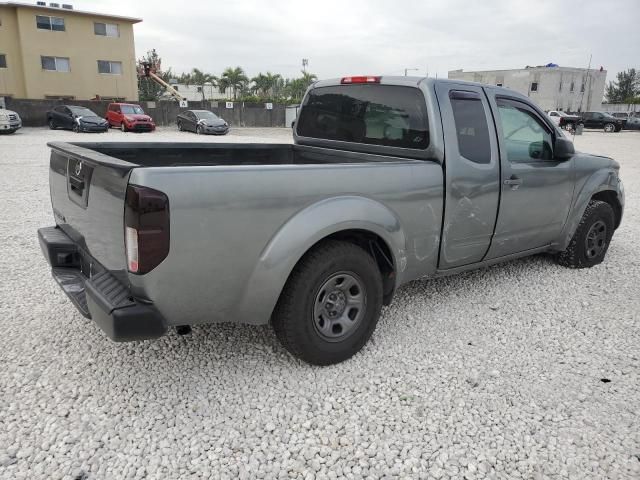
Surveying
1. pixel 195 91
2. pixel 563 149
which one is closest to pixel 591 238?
pixel 563 149

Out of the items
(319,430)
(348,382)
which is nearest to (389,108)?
(348,382)

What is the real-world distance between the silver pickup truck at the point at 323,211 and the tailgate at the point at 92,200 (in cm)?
2

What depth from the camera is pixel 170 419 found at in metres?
2.65

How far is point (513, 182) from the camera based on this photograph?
4031mm

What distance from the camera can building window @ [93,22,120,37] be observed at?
35750 millimetres

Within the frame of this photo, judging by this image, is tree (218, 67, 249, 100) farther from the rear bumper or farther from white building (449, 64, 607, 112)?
the rear bumper

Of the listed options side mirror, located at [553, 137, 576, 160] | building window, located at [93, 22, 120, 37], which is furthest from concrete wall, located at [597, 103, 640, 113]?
side mirror, located at [553, 137, 576, 160]

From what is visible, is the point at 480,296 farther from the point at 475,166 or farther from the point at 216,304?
the point at 216,304

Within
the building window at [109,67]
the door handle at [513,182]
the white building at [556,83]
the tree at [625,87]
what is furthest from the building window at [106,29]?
the tree at [625,87]

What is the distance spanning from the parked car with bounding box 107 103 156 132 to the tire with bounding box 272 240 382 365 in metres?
25.9

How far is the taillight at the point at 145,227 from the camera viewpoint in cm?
232

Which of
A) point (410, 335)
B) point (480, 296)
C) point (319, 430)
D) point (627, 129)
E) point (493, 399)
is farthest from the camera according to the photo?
point (627, 129)

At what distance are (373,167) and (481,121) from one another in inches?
51.3

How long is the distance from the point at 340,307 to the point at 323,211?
0.71 m
